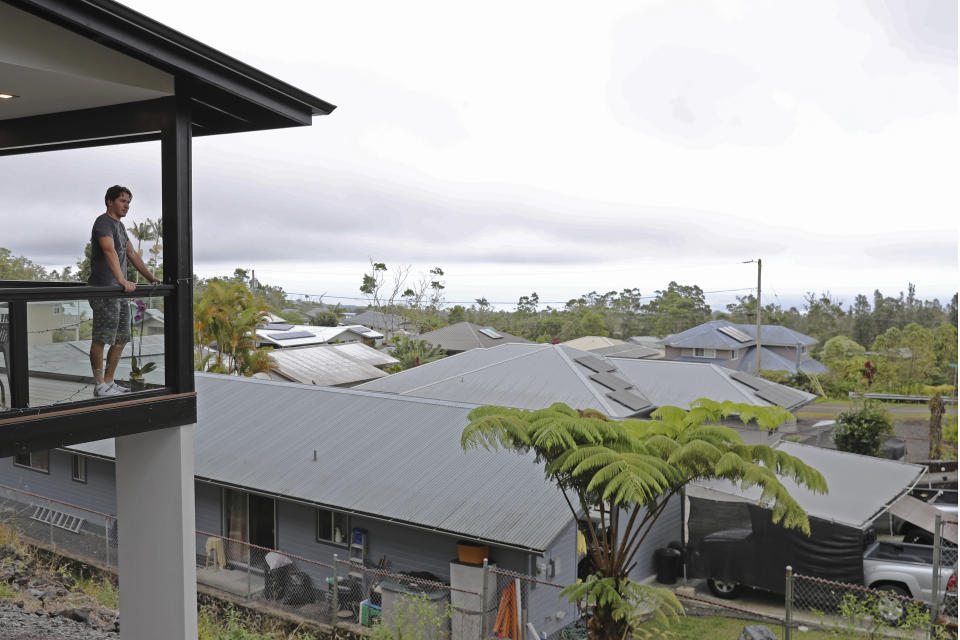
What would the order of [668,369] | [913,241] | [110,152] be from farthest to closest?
[913,241]
[668,369]
[110,152]

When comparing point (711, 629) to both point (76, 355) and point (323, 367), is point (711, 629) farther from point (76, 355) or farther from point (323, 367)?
point (323, 367)

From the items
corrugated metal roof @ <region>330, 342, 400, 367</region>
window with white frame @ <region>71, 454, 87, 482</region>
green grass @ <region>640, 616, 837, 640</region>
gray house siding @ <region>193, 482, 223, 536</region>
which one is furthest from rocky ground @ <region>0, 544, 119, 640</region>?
corrugated metal roof @ <region>330, 342, 400, 367</region>

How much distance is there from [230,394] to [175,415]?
39.8ft

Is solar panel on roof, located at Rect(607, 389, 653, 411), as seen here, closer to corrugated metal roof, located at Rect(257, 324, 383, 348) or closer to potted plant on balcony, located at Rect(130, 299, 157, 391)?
potted plant on balcony, located at Rect(130, 299, 157, 391)

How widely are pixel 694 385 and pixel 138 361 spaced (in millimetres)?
18441

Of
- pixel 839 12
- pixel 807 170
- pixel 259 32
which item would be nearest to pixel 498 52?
pixel 839 12

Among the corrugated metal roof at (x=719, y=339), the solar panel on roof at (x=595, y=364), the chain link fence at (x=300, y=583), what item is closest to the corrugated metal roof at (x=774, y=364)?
the corrugated metal roof at (x=719, y=339)

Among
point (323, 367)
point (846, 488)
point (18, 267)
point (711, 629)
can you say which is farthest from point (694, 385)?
point (18, 267)

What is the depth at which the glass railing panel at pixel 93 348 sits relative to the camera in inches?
221

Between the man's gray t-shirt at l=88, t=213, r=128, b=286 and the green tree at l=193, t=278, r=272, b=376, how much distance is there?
68.8 ft

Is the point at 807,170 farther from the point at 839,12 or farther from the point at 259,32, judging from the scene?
the point at 259,32

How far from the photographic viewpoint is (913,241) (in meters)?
65.1

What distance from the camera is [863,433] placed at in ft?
78.1

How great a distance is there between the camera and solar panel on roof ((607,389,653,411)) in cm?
1876
